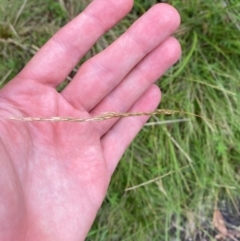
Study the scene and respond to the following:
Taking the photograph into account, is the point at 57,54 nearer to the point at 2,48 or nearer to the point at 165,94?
the point at 2,48

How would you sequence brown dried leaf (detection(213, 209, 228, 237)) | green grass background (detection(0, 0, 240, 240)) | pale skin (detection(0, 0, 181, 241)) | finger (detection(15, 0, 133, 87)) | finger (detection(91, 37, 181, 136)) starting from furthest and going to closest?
brown dried leaf (detection(213, 209, 228, 237)), green grass background (detection(0, 0, 240, 240)), finger (detection(91, 37, 181, 136)), finger (detection(15, 0, 133, 87)), pale skin (detection(0, 0, 181, 241))

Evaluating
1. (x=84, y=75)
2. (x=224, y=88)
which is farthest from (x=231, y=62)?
(x=84, y=75)

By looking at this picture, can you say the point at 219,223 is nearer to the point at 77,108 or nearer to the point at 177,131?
the point at 177,131

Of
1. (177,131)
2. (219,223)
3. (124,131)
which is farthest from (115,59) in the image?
(219,223)

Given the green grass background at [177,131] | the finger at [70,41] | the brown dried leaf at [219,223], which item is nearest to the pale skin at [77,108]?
the finger at [70,41]

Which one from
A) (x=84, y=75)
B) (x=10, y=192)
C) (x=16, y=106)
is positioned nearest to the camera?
(x=10, y=192)

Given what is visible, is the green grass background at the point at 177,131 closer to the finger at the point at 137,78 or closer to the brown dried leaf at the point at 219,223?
the brown dried leaf at the point at 219,223

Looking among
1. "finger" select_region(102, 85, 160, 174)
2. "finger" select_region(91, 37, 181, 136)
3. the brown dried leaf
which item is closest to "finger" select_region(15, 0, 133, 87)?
"finger" select_region(91, 37, 181, 136)

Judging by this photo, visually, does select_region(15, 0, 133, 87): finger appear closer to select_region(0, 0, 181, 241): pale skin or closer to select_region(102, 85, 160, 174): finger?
select_region(0, 0, 181, 241): pale skin
